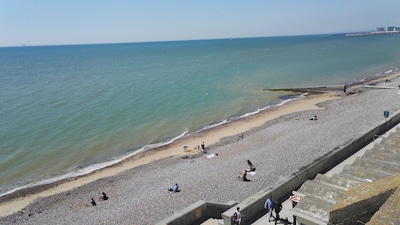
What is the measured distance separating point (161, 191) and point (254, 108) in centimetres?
2522

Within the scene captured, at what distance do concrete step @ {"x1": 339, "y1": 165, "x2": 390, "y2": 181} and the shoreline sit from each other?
51.9 feet

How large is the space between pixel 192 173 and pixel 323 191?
13025 millimetres

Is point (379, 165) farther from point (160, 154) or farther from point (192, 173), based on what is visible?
point (160, 154)

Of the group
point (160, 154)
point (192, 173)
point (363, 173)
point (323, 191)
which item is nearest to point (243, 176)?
point (192, 173)

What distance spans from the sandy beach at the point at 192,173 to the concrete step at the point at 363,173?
2.20 m

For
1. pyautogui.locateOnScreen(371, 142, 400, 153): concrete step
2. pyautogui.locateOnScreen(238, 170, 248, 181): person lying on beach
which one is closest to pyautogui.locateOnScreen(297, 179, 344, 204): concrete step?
pyautogui.locateOnScreen(371, 142, 400, 153): concrete step

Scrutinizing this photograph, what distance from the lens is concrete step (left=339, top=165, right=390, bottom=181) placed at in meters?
9.12

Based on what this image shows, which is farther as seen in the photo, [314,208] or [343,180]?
[343,180]

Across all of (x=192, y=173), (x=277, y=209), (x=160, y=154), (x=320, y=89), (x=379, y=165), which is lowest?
(x=160, y=154)

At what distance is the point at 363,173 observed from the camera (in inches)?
375

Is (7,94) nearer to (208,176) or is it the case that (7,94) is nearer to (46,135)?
(46,135)

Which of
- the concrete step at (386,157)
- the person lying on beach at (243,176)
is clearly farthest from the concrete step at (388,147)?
the person lying on beach at (243,176)

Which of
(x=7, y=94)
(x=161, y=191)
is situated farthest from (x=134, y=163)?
(x=7, y=94)

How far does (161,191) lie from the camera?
18656 millimetres
